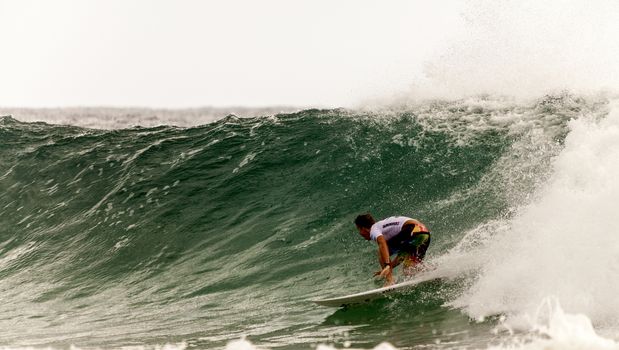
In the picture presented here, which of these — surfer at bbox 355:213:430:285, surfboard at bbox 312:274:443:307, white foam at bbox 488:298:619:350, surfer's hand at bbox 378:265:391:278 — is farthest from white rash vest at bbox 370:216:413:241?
white foam at bbox 488:298:619:350

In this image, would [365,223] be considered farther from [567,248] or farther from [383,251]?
[567,248]

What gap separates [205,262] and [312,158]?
3.70 metres

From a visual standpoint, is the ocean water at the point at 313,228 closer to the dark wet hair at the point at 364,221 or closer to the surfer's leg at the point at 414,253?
the surfer's leg at the point at 414,253

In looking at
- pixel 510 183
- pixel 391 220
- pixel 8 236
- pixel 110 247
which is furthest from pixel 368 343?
pixel 8 236

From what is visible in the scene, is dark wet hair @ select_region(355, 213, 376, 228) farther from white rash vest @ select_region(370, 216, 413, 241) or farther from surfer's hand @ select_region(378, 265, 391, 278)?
surfer's hand @ select_region(378, 265, 391, 278)

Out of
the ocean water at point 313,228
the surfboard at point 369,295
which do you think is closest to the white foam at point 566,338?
the ocean water at point 313,228

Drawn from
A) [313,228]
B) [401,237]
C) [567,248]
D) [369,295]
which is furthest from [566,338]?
[313,228]

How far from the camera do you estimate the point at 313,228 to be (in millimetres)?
10367

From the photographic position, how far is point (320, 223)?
10484 mm

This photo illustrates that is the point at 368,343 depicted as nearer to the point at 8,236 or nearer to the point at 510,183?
the point at 510,183

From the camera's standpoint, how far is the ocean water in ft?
19.1

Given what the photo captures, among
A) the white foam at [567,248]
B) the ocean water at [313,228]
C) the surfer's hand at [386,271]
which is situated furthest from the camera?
the surfer's hand at [386,271]

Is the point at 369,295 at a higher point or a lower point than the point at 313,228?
lower

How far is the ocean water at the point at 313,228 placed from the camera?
581 cm
